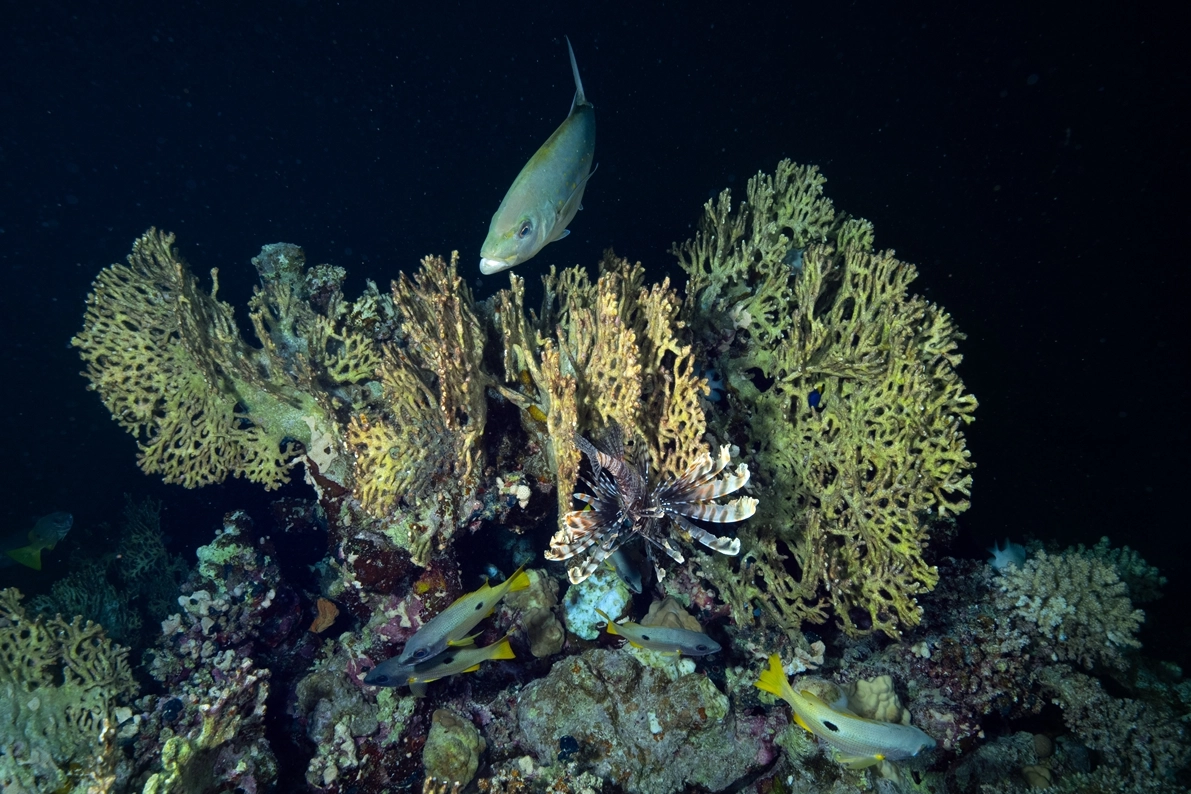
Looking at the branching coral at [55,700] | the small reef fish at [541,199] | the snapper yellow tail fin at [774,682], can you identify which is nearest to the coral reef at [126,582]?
the branching coral at [55,700]

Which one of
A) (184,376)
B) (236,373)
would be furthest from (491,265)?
(184,376)

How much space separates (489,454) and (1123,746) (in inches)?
193

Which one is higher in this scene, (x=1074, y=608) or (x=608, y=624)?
(x=1074, y=608)

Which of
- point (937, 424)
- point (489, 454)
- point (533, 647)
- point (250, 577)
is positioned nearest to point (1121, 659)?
point (937, 424)

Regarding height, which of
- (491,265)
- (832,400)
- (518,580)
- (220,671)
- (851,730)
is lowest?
(220,671)

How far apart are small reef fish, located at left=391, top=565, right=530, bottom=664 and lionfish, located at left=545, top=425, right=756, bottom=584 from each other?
2.18 feet

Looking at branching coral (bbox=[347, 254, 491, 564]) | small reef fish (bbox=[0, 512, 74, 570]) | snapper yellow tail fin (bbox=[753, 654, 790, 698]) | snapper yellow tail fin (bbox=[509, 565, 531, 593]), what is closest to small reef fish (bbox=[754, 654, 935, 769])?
snapper yellow tail fin (bbox=[753, 654, 790, 698])

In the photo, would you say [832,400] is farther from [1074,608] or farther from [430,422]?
[430,422]

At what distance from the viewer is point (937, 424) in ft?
9.86

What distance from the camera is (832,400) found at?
355 cm

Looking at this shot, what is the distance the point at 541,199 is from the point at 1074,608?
505 centimetres

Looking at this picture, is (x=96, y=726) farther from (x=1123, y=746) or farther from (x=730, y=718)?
(x=1123, y=746)

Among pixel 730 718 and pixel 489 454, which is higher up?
pixel 489 454

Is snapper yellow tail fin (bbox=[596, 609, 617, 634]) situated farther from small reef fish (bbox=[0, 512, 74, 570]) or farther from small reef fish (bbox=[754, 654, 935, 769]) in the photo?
small reef fish (bbox=[0, 512, 74, 570])
